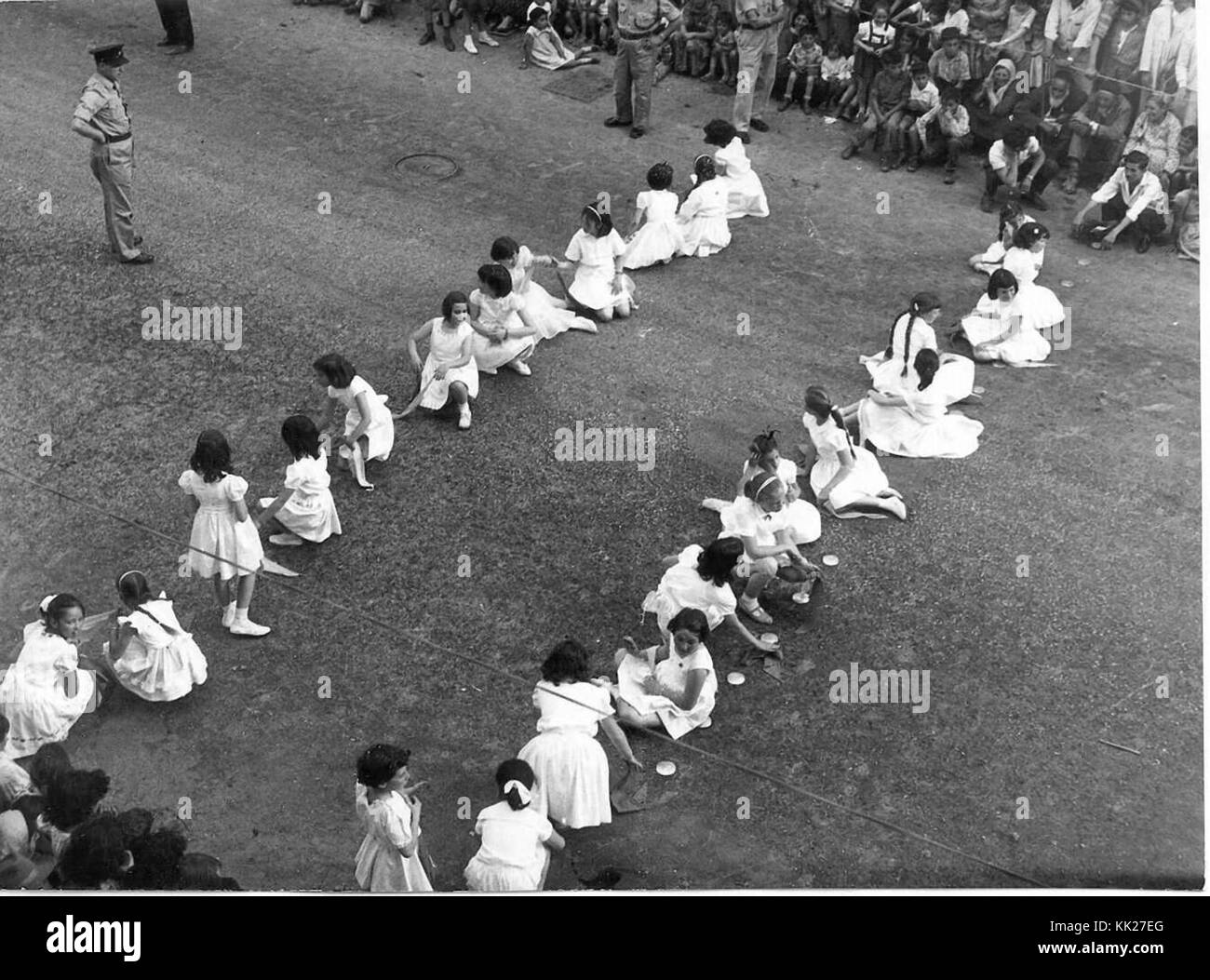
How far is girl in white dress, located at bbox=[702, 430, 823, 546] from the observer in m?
9.80

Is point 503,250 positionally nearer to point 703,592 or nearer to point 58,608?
point 703,592

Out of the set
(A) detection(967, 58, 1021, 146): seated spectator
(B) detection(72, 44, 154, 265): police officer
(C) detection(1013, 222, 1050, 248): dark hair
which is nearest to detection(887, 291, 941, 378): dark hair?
(C) detection(1013, 222, 1050, 248): dark hair

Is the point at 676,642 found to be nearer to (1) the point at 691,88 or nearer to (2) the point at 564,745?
(2) the point at 564,745

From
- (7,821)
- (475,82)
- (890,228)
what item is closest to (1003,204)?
(890,228)

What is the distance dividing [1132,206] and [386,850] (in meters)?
9.60

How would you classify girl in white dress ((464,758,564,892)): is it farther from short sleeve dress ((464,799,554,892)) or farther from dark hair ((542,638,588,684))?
dark hair ((542,638,588,684))

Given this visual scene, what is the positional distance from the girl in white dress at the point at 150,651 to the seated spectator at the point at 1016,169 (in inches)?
360

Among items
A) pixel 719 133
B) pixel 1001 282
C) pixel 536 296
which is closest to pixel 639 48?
pixel 719 133

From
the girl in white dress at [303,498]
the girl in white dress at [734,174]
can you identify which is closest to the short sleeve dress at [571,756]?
the girl in white dress at [303,498]

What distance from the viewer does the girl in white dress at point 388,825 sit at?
24.3 feet

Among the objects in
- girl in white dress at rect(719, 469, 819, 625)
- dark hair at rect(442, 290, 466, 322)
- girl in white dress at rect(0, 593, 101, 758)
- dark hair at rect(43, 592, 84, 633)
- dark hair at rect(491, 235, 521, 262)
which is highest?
dark hair at rect(491, 235, 521, 262)

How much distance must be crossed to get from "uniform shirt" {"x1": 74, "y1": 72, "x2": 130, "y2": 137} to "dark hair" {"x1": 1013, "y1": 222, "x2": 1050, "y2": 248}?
774 centimetres

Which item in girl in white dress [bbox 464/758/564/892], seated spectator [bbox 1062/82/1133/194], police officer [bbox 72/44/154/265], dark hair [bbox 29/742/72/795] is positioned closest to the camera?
girl in white dress [bbox 464/758/564/892]

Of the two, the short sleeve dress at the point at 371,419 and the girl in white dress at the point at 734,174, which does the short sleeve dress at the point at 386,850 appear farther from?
the girl in white dress at the point at 734,174
